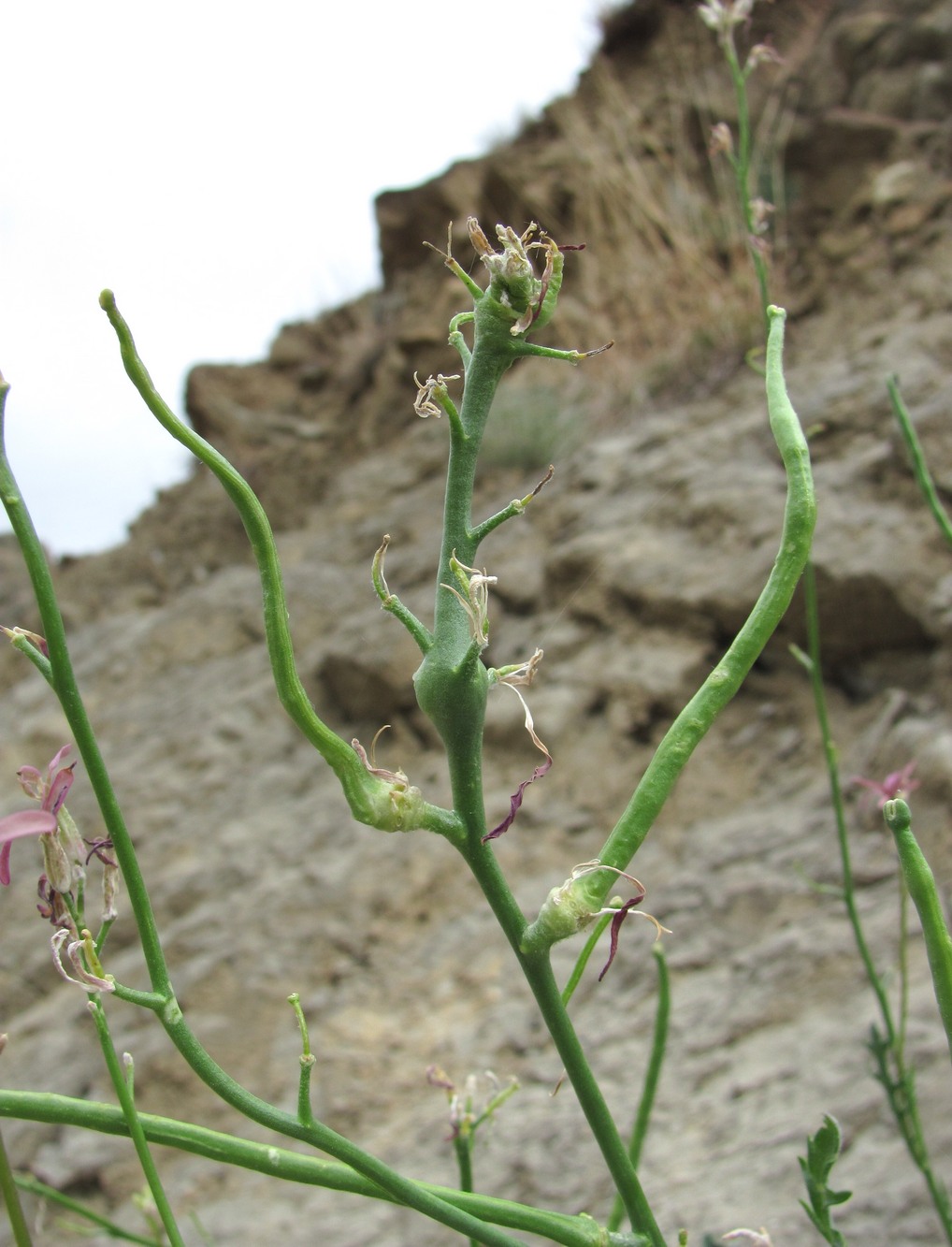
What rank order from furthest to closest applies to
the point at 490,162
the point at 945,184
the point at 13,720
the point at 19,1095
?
the point at 490,162
the point at 13,720
the point at 945,184
the point at 19,1095

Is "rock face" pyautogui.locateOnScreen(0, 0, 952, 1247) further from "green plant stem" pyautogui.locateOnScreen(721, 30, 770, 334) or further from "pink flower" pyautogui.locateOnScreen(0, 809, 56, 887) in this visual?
"green plant stem" pyautogui.locateOnScreen(721, 30, 770, 334)

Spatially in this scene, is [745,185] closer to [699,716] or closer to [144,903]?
[699,716]

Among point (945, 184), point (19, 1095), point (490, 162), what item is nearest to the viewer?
point (19, 1095)

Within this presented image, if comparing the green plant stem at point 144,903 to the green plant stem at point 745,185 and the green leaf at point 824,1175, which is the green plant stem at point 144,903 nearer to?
the green leaf at point 824,1175

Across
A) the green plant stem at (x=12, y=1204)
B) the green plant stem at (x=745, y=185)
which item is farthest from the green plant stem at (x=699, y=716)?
the green plant stem at (x=745, y=185)

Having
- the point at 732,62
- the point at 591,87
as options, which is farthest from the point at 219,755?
the point at 591,87

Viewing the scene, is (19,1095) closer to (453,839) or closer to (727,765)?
(453,839)

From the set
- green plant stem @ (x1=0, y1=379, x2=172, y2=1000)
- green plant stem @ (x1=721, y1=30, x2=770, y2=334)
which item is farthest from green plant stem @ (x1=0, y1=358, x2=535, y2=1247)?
green plant stem @ (x1=721, y1=30, x2=770, y2=334)

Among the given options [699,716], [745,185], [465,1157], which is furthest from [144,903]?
[745,185]
